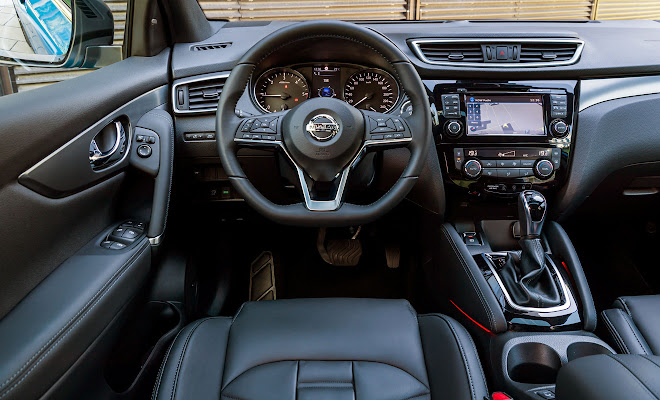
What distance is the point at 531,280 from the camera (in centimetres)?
144

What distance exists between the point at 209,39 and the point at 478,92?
37.7 inches

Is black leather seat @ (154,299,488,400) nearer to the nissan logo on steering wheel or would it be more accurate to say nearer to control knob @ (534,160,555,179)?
the nissan logo on steering wheel

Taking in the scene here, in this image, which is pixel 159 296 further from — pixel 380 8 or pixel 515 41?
pixel 380 8

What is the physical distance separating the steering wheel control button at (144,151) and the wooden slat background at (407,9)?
0.49 m

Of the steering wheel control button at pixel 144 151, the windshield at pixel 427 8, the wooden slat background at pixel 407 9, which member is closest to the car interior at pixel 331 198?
the steering wheel control button at pixel 144 151

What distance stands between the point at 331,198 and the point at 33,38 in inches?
38.3

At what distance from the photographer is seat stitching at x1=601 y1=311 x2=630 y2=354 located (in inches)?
50.3

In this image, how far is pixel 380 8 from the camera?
3.38 metres

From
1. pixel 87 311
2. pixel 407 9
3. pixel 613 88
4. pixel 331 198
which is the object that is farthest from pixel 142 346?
pixel 407 9

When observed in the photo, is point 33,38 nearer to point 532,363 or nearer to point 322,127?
point 322,127

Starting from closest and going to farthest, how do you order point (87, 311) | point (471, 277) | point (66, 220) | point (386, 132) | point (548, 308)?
point (87, 311) → point (66, 220) → point (386, 132) → point (548, 308) → point (471, 277)

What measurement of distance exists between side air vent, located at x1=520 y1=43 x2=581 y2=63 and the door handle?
130 cm

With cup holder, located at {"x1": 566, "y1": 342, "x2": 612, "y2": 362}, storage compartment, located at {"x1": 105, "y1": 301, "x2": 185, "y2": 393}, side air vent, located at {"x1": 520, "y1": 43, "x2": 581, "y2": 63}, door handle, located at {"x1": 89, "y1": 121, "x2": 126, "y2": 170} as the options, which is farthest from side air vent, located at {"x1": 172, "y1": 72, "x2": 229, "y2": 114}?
cup holder, located at {"x1": 566, "y1": 342, "x2": 612, "y2": 362}

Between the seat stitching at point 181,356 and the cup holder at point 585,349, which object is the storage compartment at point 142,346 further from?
the cup holder at point 585,349
